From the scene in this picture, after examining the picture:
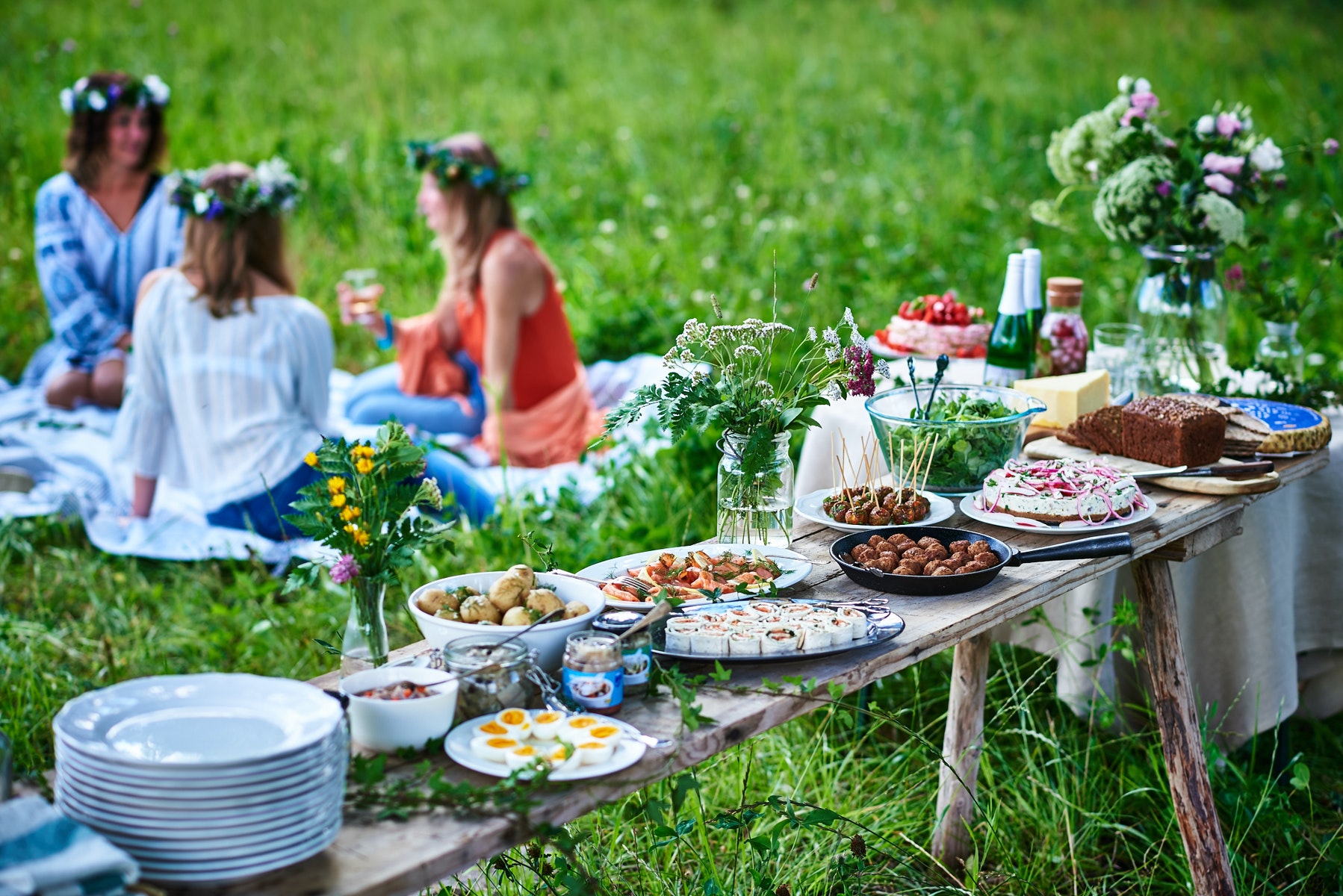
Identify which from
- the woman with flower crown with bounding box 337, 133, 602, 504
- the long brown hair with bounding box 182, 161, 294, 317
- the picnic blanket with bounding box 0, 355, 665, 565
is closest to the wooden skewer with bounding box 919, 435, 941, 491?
the picnic blanket with bounding box 0, 355, 665, 565

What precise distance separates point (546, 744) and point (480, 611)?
25cm

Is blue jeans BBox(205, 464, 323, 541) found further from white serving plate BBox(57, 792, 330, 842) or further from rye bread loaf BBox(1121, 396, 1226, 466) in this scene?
white serving plate BBox(57, 792, 330, 842)

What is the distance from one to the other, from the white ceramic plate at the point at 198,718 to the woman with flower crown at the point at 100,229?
13.7 ft

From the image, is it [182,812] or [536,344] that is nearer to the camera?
[182,812]

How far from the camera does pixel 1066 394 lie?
107 inches

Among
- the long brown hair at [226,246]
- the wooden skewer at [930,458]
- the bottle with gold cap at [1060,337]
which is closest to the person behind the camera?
the wooden skewer at [930,458]

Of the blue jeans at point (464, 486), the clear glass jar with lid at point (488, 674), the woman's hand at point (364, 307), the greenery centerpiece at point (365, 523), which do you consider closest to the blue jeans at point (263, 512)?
the blue jeans at point (464, 486)

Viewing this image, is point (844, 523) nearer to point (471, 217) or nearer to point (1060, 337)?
point (1060, 337)

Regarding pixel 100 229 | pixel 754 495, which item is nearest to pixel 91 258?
pixel 100 229

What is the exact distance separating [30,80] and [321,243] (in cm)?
314

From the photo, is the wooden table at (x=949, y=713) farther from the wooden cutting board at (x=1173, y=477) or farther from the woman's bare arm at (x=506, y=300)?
the woman's bare arm at (x=506, y=300)

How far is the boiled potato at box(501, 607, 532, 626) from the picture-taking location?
5.37 feet

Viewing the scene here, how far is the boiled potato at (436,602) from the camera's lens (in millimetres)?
1686

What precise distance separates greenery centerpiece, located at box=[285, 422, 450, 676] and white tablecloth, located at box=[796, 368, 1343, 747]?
128cm
